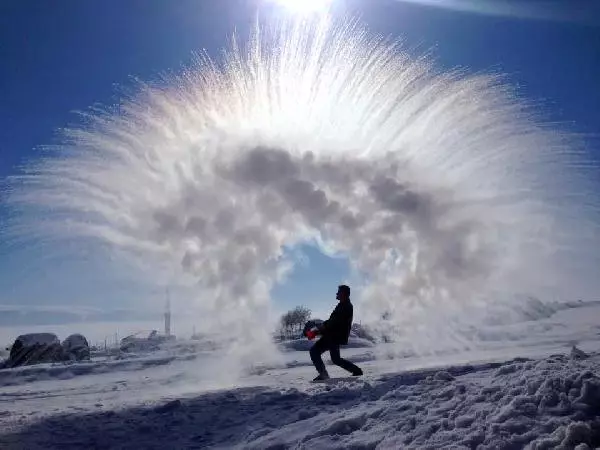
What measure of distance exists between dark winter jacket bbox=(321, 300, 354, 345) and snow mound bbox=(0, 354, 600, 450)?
2032 millimetres

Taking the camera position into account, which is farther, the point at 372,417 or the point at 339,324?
the point at 339,324

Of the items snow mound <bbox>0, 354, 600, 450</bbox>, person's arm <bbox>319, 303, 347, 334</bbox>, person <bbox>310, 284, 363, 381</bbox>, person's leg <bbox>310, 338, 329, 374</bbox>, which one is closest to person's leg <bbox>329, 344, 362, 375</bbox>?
person <bbox>310, 284, 363, 381</bbox>

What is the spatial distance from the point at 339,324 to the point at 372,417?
5512mm

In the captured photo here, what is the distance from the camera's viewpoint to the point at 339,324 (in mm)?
11594

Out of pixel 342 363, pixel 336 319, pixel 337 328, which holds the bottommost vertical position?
pixel 342 363

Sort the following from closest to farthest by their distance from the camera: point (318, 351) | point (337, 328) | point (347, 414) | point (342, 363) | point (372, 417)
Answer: point (372, 417)
point (347, 414)
point (342, 363)
point (318, 351)
point (337, 328)

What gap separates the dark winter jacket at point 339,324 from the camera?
11.6m

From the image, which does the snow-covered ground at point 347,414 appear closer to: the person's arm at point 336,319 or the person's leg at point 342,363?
the person's leg at point 342,363

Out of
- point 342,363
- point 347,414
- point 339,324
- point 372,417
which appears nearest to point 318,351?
point 342,363

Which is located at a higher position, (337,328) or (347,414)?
(337,328)

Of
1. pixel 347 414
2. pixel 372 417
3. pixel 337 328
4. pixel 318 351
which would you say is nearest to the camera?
pixel 372 417

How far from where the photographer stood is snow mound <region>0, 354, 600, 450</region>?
4680 mm

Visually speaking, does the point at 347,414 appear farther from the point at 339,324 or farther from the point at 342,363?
the point at 339,324

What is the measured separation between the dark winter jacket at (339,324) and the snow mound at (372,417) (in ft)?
6.67
